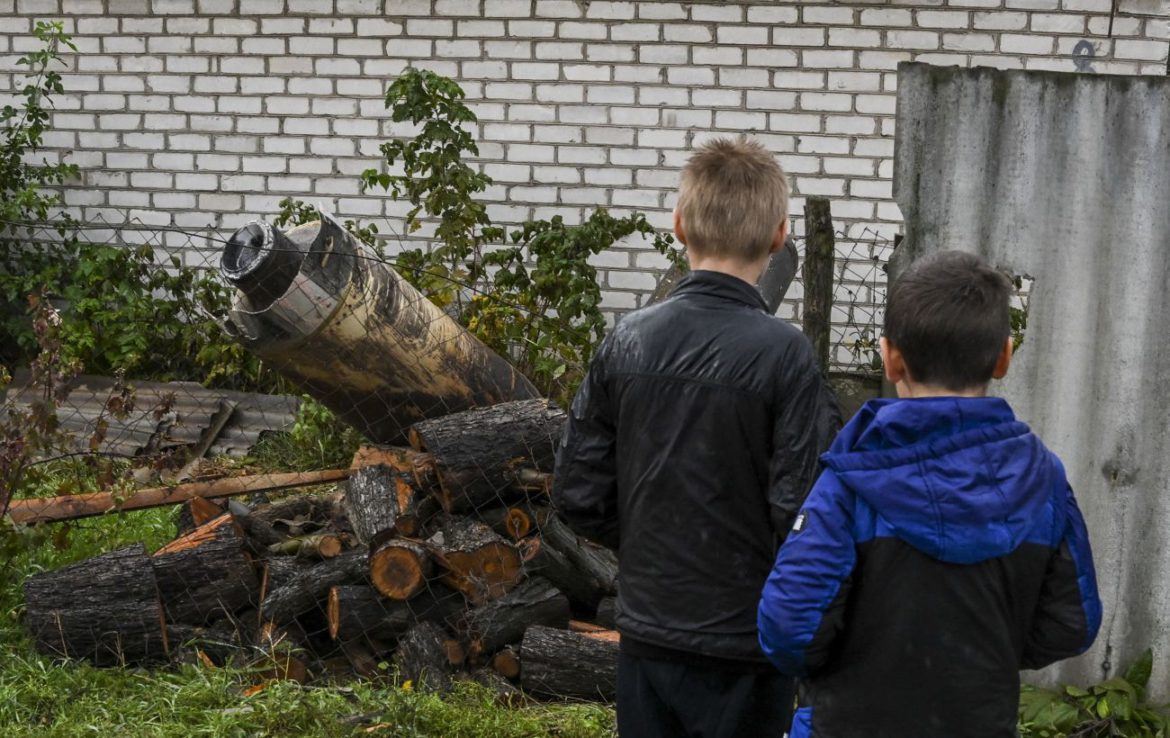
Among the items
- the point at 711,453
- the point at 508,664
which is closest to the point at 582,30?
the point at 508,664

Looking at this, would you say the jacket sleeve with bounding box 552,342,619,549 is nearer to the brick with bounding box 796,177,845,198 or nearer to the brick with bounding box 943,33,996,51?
the brick with bounding box 796,177,845,198

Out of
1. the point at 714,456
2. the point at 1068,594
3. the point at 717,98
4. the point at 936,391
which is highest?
the point at 717,98

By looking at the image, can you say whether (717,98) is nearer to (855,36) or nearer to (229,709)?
(855,36)

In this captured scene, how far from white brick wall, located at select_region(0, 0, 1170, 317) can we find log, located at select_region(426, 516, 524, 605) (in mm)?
3126

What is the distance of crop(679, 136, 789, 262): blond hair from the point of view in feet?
7.13

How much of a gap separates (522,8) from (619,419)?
4971mm

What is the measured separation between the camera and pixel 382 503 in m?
3.93

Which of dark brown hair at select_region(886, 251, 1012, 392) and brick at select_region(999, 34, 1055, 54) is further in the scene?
brick at select_region(999, 34, 1055, 54)

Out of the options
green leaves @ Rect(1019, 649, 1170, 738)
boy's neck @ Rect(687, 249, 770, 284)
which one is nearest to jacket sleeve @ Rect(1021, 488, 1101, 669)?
boy's neck @ Rect(687, 249, 770, 284)

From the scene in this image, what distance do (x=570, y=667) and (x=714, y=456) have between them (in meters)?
1.67

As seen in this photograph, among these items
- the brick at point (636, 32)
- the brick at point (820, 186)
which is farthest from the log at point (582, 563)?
the brick at point (636, 32)

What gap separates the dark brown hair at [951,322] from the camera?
1.83 metres

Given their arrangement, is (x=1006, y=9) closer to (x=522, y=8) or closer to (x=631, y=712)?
(x=522, y=8)

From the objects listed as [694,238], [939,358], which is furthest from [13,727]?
[939,358]
